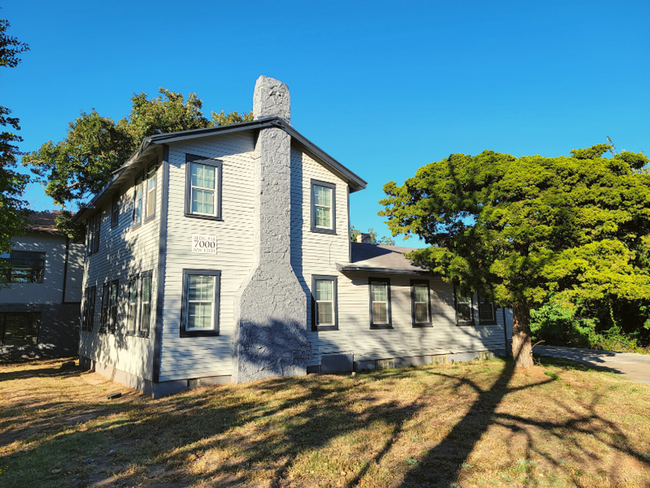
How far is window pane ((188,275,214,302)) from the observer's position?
12078 millimetres

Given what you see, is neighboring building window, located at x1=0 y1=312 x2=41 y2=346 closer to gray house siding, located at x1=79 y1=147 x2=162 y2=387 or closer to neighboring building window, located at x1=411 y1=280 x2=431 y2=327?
gray house siding, located at x1=79 y1=147 x2=162 y2=387

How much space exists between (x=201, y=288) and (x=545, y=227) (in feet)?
32.7

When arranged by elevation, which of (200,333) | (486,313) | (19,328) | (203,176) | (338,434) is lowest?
(338,434)

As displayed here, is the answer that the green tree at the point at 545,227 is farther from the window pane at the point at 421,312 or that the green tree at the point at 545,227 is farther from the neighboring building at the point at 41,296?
the neighboring building at the point at 41,296

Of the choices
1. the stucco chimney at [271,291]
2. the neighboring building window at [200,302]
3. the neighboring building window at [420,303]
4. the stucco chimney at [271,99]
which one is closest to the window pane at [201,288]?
the neighboring building window at [200,302]

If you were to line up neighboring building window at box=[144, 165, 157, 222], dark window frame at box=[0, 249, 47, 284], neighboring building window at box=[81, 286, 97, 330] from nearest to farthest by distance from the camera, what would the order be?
neighboring building window at box=[144, 165, 157, 222]
neighboring building window at box=[81, 286, 97, 330]
dark window frame at box=[0, 249, 47, 284]

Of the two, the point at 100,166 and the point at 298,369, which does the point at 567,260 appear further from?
the point at 100,166

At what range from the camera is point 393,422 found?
835cm

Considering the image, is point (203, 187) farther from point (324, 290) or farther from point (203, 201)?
point (324, 290)

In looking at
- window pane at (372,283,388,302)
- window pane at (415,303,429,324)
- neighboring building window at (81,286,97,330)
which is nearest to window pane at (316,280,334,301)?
window pane at (372,283,388,302)

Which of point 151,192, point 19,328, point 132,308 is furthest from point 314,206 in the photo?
point 19,328

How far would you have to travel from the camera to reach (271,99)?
48.8 feet

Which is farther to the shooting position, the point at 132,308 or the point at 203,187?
the point at 132,308

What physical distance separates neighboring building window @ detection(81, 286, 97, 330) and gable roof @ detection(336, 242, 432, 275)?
36.1ft
